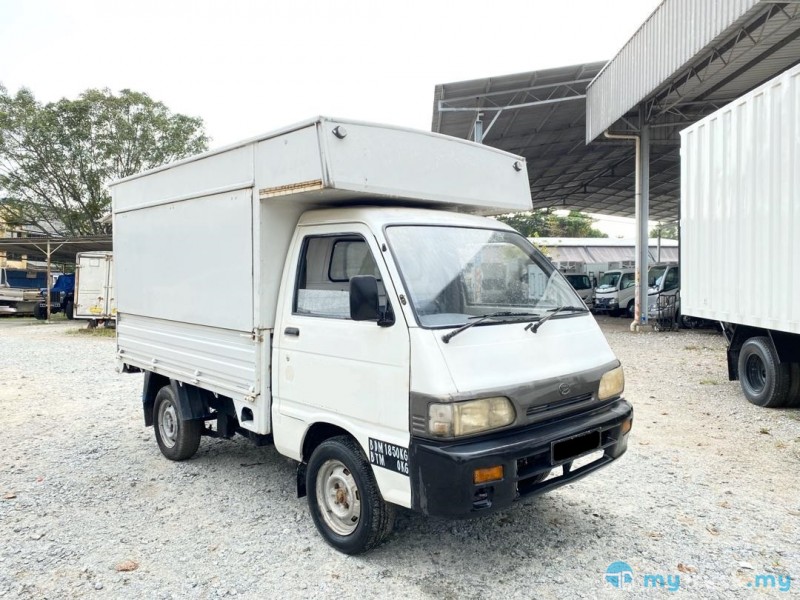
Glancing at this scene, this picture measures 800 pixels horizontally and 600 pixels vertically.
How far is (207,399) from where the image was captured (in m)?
4.96

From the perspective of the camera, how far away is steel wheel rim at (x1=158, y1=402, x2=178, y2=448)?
17.2ft

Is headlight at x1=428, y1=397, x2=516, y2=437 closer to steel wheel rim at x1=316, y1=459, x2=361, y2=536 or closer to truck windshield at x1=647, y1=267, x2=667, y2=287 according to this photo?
steel wheel rim at x1=316, y1=459, x2=361, y2=536

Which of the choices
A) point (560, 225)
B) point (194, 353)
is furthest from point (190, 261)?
point (560, 225)

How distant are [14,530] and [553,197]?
102 feet

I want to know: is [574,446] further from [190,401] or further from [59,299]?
[59,299]

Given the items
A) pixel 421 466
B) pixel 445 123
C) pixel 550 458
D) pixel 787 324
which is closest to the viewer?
pixel 421 466

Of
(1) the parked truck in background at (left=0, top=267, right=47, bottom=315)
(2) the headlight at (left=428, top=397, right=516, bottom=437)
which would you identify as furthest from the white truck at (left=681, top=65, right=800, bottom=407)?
(1) the parked truck in background at (left=0, top=267, right=47, bottom=315)

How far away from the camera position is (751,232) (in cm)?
667

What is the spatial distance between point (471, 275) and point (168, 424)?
3.49 meters

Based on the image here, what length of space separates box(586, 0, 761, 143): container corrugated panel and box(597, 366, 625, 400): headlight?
27.7 ft

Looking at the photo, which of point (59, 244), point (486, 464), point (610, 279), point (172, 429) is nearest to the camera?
point (486, 464)

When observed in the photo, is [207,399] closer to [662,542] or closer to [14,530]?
[14,530]

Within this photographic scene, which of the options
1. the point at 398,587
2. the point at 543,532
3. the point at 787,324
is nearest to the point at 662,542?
the point at 543,532

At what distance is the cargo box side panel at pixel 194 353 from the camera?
13.1 feet
